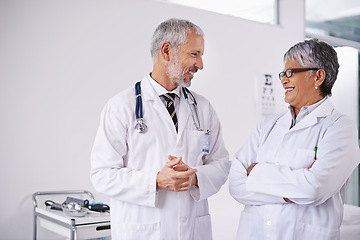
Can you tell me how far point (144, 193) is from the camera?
5.52 feet

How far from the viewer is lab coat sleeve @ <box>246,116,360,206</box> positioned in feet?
5.19

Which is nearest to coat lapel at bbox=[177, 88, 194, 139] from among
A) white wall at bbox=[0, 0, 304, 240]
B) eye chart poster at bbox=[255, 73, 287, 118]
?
white wall at bbox=[0, 0, 304, 240]

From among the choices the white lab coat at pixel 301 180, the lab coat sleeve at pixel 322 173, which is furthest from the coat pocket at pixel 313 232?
the lab coat sleeve at pixel 322 173

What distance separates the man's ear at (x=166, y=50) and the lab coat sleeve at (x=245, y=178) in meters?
0.56

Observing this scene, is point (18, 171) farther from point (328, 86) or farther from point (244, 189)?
point (328, 86)

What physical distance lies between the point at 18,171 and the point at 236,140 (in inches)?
83.8

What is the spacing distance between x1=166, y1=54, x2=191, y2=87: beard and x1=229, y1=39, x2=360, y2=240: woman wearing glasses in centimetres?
45

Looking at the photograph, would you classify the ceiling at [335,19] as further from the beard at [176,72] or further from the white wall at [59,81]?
the beard at [176,72]

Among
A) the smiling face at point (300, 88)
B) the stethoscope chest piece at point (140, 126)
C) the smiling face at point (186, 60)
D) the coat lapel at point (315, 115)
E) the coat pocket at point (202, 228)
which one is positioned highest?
the smiling face at point (186, 60)

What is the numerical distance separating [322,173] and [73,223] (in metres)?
1.43

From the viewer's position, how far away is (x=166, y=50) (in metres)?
1.86

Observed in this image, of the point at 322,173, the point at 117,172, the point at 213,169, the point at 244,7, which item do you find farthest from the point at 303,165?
the point at 244,7

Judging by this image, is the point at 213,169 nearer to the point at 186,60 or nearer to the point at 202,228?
the point at 202,228

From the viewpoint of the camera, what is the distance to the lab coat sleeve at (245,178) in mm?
1753
